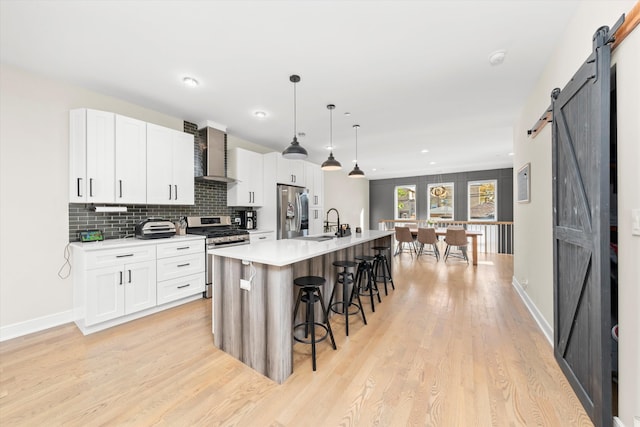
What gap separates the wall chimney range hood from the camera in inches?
156

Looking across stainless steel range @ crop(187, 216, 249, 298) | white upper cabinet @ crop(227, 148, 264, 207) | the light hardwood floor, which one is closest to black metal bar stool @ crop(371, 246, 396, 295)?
the light hardwood floor

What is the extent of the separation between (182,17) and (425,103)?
2.84 meters

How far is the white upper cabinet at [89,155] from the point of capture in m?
2.74

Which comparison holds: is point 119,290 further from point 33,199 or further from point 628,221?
point 628,221

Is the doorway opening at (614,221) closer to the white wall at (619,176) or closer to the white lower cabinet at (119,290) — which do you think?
the white wall at (619,176)

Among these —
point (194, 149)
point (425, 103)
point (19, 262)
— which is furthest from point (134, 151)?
point (425, 103)

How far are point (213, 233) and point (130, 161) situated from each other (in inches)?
53.9

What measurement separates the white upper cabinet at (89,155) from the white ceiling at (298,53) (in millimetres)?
402

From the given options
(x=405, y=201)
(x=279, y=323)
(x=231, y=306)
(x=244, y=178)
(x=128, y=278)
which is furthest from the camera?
(x=405, y=201)

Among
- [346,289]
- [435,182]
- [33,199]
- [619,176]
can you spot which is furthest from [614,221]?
[435,182]

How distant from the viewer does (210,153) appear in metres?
3.97

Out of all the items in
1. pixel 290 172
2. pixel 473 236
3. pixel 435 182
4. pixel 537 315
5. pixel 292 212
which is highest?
pixel 435 182

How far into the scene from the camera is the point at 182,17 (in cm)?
185

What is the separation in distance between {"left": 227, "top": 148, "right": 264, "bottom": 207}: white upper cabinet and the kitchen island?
8.00 ft
